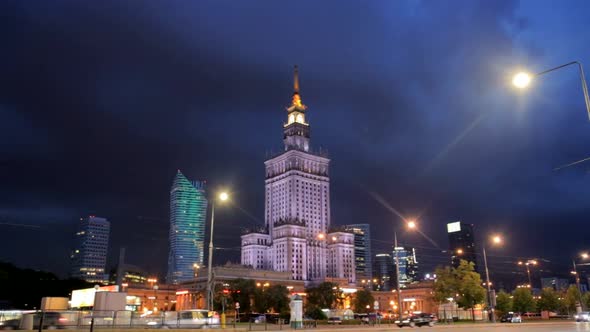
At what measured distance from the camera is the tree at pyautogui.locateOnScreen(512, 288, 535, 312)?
95625 millimetres

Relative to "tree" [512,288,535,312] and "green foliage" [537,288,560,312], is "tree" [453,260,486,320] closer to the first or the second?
"tree" [512,288,535,312]

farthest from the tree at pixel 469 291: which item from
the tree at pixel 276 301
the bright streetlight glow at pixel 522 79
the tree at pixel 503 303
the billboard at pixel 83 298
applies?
the bright streetlight glow at pixel 522 79

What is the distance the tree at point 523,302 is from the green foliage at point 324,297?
54.3 metres

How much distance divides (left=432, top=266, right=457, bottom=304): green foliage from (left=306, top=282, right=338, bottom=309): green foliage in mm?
59006

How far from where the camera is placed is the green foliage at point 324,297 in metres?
137

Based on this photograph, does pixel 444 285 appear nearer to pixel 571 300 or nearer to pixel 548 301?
pixel 548 301

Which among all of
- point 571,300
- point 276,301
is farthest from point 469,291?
point 276,301

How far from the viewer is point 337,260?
200 metres

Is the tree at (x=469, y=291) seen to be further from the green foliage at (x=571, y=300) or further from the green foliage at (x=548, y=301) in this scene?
the green foliage at (x=571, y=300)

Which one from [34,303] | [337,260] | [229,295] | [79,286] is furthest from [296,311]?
[337,260]

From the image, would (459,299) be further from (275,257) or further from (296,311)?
(275,257)

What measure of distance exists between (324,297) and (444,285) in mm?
63316

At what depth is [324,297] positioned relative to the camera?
13838 centimetres

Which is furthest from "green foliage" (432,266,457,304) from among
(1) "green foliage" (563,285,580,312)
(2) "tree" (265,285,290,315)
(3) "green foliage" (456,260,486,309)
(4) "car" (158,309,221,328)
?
(4) "car" (158,309,221,328)
